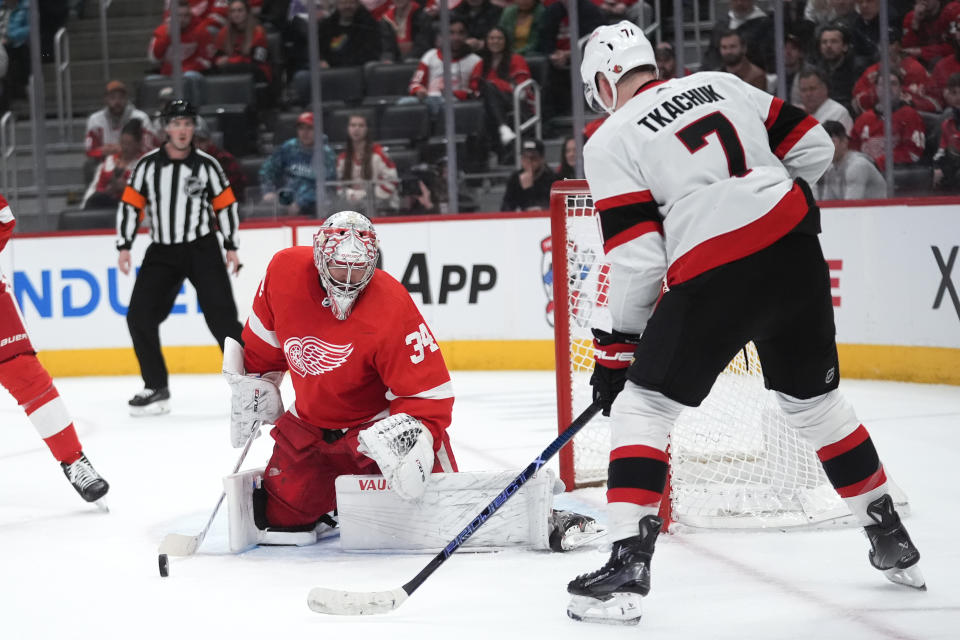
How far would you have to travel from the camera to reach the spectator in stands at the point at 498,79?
7359 millimetres

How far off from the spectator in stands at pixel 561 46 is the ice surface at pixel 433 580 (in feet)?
11.4

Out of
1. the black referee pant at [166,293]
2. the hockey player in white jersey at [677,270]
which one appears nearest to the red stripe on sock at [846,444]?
the hockey player in white jersey at [677,270]

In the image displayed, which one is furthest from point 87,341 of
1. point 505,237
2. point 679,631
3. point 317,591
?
point 679,631

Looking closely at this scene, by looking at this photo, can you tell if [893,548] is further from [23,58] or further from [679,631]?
[23,58]

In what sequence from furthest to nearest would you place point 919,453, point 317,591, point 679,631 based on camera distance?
point 919,453
point 317,591
point 679,631

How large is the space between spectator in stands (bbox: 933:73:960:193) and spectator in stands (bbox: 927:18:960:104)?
4 cm

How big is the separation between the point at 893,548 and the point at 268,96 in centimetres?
613

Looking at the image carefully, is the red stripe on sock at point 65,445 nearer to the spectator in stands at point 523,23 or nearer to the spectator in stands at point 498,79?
the spectator in stands at point 498,79

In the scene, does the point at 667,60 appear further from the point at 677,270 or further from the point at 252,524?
the point at 677,270

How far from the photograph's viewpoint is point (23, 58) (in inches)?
327

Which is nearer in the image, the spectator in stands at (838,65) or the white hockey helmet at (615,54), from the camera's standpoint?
the white hockey helmet at (615,54)

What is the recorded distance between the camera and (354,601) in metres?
2.51

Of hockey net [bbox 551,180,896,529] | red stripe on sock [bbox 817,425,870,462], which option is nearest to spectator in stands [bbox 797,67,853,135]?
hockey net [bbox 551,180,896,529]

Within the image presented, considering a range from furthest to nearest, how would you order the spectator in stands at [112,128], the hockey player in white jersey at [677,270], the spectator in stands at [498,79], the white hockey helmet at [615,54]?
the spectator in stands at [112,128]
the spectator in stands at [498,79]
the white hockey helmet at [615,54]
the hockey player in white jersey at [677,270]
